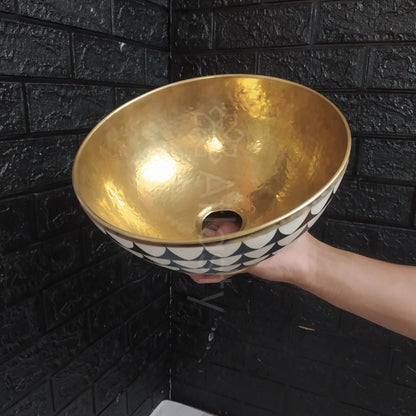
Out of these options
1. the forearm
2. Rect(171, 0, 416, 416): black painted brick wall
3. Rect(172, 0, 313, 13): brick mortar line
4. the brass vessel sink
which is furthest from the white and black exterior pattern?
Rect(172, 0, 313, 13): brick mortar line

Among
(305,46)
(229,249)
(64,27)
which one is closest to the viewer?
(229,249)

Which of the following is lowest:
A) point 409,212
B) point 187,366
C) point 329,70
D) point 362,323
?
point 187,366

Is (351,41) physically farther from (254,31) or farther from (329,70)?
(254,31)

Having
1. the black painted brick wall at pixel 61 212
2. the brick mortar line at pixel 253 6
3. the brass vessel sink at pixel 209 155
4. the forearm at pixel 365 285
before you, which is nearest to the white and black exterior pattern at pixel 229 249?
the brass vessel sink at pixel 209 155

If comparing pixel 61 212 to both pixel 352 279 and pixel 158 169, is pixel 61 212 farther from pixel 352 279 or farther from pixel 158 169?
pixel 352 279

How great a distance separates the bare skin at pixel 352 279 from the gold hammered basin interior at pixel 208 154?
8 cm

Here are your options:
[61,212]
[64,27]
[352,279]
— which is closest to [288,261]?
[352,279]

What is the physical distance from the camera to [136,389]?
109cm

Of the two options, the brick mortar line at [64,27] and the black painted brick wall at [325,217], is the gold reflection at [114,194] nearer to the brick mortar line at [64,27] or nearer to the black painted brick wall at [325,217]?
the brick mortar line at [64,27]

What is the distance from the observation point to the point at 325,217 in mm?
924

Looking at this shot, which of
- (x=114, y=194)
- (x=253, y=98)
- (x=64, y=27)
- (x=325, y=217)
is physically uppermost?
(x=64, y=27)

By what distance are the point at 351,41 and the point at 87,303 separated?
32.8 inches

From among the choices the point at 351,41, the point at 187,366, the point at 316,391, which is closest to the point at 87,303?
the point at 187,366

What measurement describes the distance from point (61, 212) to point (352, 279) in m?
0.57
